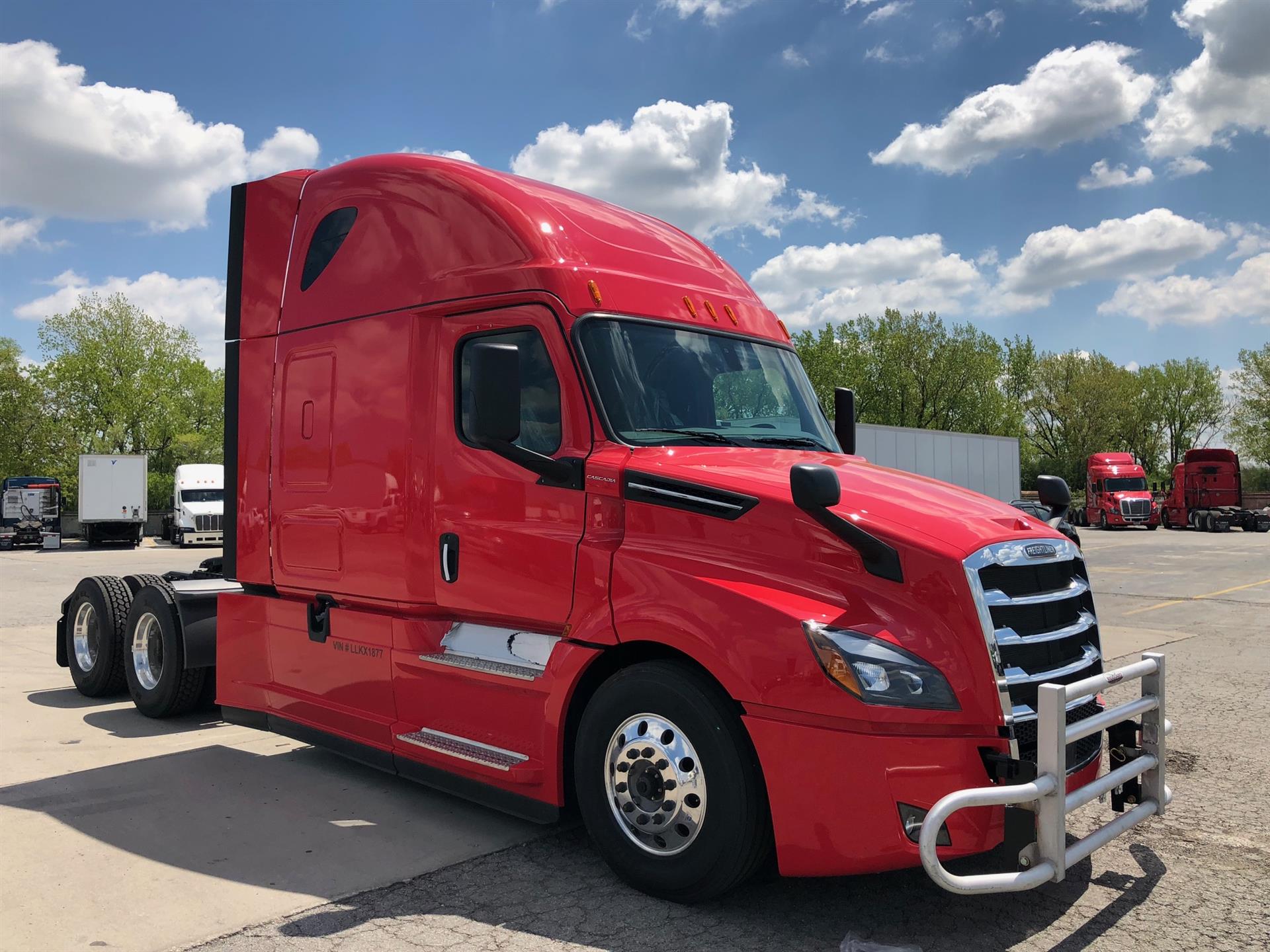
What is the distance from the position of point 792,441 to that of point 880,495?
938 millimetres

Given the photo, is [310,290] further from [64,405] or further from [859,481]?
[64,405]

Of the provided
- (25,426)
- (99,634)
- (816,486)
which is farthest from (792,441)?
(25,426)

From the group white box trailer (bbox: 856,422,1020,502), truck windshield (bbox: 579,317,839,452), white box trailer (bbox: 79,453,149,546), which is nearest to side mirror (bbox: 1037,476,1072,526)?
truck windshield (bbox: 579,317,839,452)

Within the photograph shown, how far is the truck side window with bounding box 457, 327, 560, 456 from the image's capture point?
4570 mm

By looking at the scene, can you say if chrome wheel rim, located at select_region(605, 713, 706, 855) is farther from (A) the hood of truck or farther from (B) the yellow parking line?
(A) the hood of truck

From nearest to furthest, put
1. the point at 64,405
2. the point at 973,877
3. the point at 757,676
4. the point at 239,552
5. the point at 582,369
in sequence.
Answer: the point at 973,877 < the point at 757,676 < the point at 582,369 < the point at 239,552 < the point at 64,405

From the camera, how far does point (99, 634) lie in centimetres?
818

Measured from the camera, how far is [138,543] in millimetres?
36844

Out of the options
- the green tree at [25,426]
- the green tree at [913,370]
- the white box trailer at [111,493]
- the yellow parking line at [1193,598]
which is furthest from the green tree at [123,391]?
the yellow parking line at [1193,598]

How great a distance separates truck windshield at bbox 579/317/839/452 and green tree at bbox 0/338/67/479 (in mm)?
54507

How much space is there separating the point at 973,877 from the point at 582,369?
260 cm

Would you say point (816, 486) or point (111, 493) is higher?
point (816, 486)

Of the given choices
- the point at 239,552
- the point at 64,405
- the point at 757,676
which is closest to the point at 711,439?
the point at 757,676

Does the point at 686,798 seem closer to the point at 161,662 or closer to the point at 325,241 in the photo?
the point at 325,241
